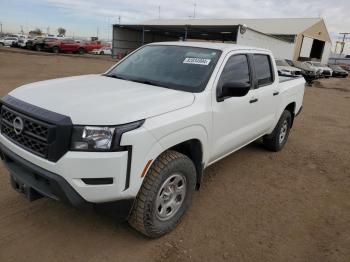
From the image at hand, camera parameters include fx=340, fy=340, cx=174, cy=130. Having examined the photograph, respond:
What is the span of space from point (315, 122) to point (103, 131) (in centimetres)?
820

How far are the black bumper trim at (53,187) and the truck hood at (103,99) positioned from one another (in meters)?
0.49

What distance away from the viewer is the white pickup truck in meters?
2.61

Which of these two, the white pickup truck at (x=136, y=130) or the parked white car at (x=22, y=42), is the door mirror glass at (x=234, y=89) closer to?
the white pickup truck at (x=136, y=130)

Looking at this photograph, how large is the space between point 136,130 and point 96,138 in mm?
314

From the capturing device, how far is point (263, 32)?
133 feet

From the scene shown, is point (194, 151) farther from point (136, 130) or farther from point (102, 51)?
point (102, 51)

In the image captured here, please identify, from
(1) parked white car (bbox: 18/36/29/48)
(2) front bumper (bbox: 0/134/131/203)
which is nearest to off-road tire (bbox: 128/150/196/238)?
(2) front bumper (bbox: 0/134/131/203)

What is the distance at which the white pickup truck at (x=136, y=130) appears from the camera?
2.61 metres

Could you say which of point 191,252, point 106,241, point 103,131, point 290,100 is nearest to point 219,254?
point 191,252

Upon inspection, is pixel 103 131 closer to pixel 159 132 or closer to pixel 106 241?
pixel 159 132

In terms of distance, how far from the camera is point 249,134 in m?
4.67

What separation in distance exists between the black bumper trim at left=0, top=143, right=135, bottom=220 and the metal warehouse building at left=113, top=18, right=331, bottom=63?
32.2 m

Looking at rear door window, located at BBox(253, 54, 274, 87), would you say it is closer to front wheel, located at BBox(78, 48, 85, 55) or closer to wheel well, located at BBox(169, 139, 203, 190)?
wheel well, located at BBox(169, 139, 203, 190)

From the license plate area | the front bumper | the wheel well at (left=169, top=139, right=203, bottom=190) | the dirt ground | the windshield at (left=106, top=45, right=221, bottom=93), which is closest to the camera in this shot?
the front bumper
